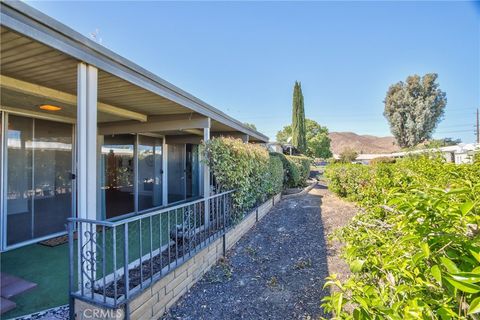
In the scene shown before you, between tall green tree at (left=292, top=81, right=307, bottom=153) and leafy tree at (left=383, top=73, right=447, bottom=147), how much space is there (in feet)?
35.9

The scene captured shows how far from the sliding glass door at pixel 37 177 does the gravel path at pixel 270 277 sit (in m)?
3.56

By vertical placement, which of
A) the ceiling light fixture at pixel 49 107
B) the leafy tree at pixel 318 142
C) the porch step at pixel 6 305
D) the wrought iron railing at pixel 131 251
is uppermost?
the leafy tree at pixel 318 142

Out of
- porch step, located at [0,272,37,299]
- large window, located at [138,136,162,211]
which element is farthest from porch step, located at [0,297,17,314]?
large window, located at [138,136,162,211]

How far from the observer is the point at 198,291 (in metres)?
3.53

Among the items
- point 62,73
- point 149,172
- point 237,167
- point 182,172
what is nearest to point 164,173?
point 149,172

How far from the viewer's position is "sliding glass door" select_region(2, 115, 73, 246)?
4.38m

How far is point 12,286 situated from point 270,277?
3.53m

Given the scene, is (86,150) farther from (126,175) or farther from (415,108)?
(415,108)

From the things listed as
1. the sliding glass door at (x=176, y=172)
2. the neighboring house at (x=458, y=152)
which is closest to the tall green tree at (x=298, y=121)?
the neighboring house at (x=458, y=152)

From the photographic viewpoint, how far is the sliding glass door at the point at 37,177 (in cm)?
438

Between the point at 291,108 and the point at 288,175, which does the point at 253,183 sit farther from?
the point at 291,108

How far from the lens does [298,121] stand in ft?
88.5

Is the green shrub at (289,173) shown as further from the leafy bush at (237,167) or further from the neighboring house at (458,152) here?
the leafy bush at (237,167)

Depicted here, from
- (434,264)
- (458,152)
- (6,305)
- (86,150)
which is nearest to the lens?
(434,264)
